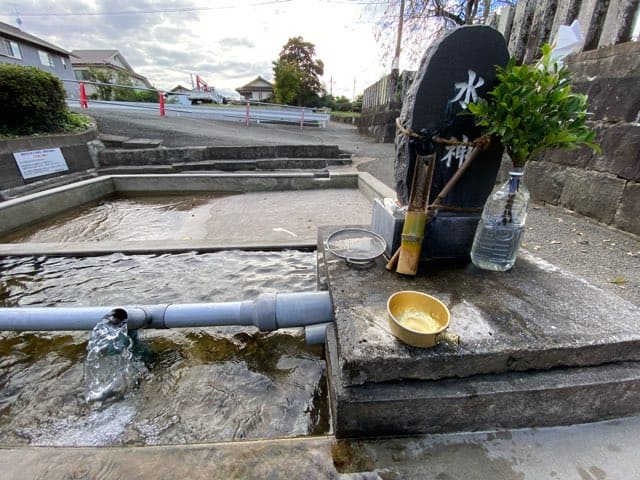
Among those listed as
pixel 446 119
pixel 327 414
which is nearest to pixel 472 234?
pixel 446 119

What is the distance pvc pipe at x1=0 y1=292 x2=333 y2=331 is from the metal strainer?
0.35m

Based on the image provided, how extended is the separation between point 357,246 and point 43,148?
7.75 m

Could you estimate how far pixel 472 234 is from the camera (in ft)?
7.13

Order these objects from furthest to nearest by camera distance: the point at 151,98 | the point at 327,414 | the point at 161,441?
the point at 151,98 → the point at 327,414 → the point at 161,441

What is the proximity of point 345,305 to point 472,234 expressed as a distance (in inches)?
46.6

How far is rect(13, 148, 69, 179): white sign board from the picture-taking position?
5938 mm

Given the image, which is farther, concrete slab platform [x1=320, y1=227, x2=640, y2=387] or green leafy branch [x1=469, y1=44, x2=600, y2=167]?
green leafy branch [x1=469, y1=44, x2=600, y2=167]

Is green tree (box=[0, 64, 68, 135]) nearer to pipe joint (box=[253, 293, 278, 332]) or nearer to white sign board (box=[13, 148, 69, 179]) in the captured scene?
white sign board (box=[13, 148, 69, 179])

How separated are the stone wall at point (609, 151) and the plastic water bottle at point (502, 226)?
2.50 meters

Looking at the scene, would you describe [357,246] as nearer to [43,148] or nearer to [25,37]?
[43,148]

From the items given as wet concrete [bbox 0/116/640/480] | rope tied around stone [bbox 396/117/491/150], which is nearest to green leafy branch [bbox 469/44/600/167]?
rope tied around stone [bbox 396/117/491/150]

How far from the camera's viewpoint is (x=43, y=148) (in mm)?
6418

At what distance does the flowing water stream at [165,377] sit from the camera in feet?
4.91

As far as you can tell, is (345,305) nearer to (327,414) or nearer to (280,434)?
(327,414)
